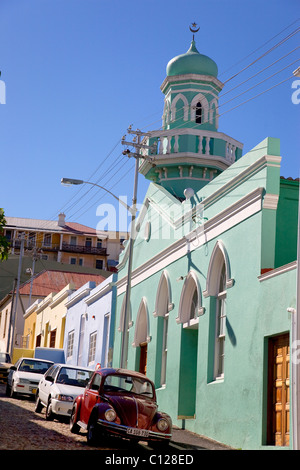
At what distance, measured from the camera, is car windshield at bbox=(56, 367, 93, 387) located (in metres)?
18.8

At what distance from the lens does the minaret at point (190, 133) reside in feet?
88.6

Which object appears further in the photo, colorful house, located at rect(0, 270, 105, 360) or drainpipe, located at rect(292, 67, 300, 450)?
colorful house, located at rect(0, 270, 105, 360)

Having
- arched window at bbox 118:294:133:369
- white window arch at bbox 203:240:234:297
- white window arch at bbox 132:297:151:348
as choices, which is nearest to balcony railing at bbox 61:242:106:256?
arched window at bbox 118:294:133:369

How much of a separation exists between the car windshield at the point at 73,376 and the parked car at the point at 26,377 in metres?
5.12

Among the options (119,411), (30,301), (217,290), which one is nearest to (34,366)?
(217,290)

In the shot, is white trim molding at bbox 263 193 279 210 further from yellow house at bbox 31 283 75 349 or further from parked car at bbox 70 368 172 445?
yellow house at bbox 31 283 75 349

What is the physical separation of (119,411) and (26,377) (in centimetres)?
1105

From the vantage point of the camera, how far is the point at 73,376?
1927 centimetres

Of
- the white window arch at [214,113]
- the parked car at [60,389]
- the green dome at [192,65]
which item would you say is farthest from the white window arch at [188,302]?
the green dome at [192,65]

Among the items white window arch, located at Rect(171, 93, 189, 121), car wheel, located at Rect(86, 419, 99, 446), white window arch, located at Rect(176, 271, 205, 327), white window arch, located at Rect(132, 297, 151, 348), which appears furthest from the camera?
white window arch, located at Rect(171, 93, 189, 121)

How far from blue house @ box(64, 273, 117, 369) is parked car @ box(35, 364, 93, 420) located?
7622mm

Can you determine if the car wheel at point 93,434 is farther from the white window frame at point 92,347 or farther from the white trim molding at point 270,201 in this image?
the white window frame at point 92,347

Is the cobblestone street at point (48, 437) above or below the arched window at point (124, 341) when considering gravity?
below

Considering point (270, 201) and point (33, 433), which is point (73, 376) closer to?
point (33, 433)
